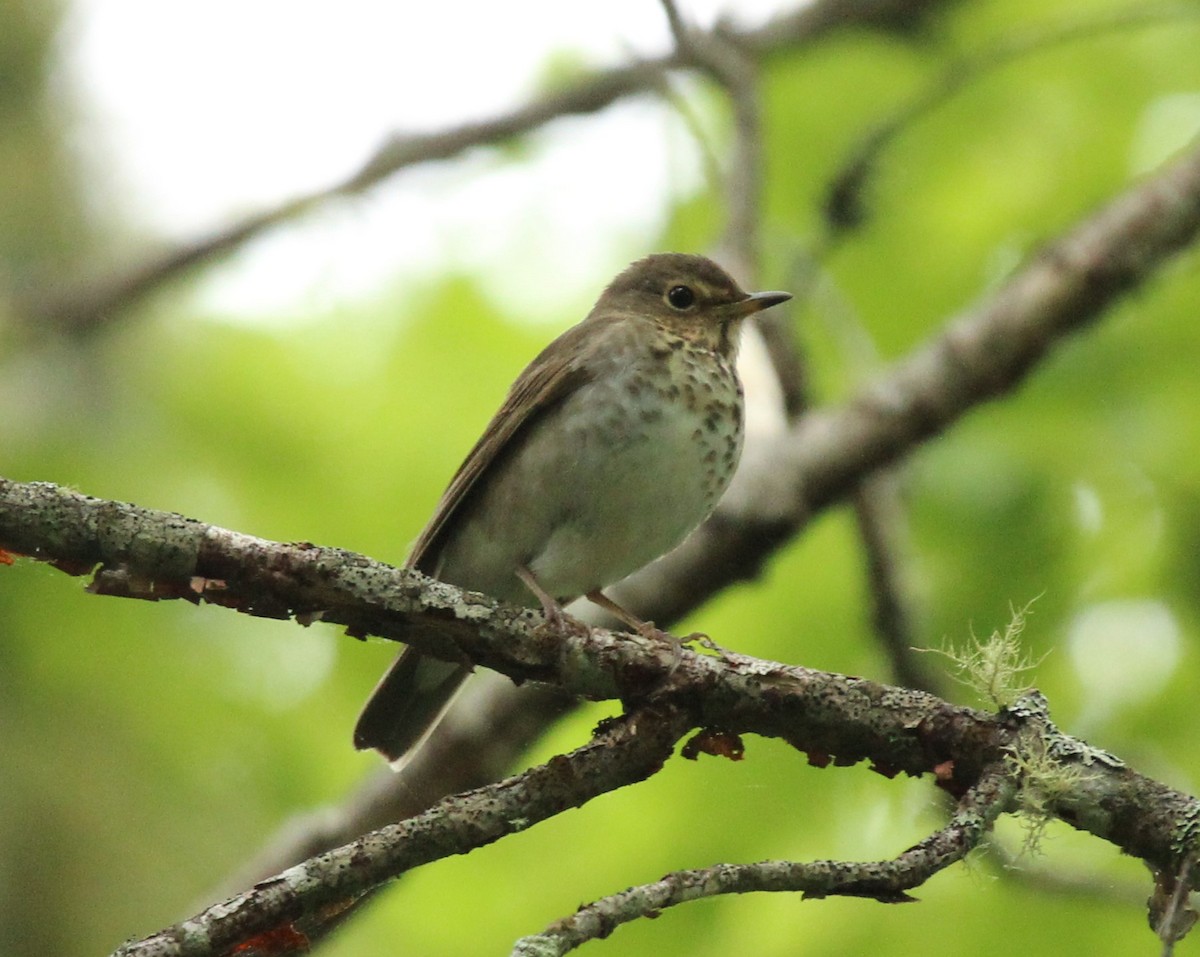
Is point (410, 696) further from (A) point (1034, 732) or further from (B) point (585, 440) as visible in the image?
(A) point (1034, 732)

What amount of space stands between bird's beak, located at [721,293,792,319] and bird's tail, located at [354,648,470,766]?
1.73 meters

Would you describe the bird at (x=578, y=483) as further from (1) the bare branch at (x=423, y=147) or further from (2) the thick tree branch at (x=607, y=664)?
(1) the bare branch at (x=423, y=147)

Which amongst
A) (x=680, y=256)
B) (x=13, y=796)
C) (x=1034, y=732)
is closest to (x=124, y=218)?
(x=13, y=796)

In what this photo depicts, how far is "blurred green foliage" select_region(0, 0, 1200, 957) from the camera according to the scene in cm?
528

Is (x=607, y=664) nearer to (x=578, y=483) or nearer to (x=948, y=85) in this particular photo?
(x=578, y=483)

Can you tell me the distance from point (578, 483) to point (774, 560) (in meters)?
1.06

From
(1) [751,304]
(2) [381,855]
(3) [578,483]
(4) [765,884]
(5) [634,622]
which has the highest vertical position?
(1) [751,304]

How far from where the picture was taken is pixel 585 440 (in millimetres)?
4711

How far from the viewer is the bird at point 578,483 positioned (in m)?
4.68

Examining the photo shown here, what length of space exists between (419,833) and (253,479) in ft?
14.9

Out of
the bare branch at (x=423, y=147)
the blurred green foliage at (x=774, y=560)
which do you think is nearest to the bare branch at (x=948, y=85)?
the blurred green foliage at (x=774, y=560)

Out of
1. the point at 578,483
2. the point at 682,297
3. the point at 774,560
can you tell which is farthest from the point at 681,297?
the point at 578,483

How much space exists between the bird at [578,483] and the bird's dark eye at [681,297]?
399mm

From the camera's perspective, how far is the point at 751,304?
5.43m
